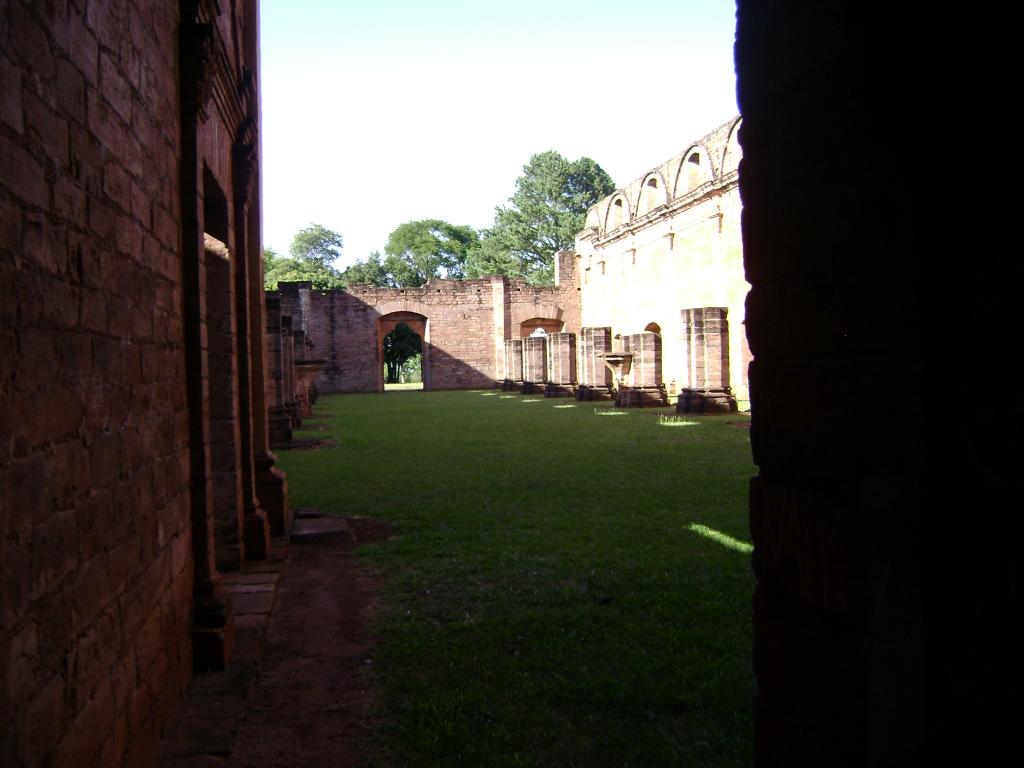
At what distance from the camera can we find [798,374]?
1.94 meters

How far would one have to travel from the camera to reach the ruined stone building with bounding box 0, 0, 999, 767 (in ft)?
5.43

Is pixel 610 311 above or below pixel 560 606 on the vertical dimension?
above

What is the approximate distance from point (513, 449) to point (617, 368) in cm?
993

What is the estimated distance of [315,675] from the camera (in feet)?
11.4

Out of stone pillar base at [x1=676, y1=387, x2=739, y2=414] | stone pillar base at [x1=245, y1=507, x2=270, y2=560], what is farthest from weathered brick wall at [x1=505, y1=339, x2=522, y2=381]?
stone pillar base at [x1=245, y1=507, x2=270, y2=560]

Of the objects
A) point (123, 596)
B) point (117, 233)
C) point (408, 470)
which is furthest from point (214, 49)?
point (408, 470)

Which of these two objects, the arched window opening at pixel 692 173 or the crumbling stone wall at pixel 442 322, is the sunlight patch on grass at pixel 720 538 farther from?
the crumbling stone wall at pixel 442 322

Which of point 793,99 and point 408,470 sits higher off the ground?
point 793,99

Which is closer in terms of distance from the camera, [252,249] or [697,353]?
[252,249]

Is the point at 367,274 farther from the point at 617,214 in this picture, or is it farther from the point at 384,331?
the point at 617,214

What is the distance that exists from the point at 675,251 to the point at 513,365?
32.1 ft

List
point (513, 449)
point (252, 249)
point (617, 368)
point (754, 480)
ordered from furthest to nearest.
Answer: point (617, 368) → point (513, 449) → point (252, 249) → point (754, 480)

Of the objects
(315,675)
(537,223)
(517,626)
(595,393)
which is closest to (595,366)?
(595,393)

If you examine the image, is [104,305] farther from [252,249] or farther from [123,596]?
[252,249]
